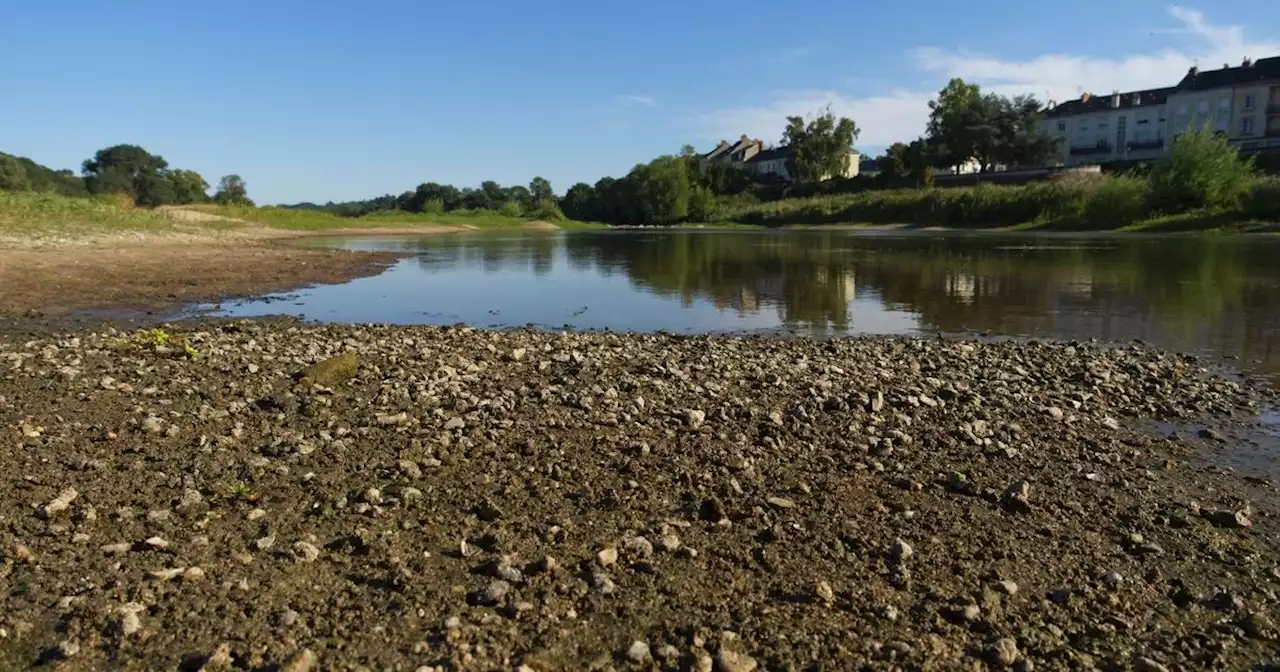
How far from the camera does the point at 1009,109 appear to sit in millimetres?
116188

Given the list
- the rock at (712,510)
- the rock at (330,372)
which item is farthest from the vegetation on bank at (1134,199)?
the rock at (712,510)

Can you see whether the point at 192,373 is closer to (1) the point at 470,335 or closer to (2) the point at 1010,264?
(1) the point at 470,335

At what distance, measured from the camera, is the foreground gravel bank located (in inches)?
168

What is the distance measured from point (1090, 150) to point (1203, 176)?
2494 inches

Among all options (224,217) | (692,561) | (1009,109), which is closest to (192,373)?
(692,561)

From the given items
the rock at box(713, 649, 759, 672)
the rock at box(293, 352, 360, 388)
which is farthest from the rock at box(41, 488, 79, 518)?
the rock at box(713, 649, 759, 672)

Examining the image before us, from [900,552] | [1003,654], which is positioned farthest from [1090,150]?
[1003,654]

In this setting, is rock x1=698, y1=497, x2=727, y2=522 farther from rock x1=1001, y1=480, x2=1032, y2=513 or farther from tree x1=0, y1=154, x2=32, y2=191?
tree x1=0, y1=154, x2=32, y2=191

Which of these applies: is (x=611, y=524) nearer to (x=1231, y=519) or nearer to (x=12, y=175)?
(x=1231, y=519)

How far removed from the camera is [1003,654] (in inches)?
166

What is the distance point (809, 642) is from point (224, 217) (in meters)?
90.5

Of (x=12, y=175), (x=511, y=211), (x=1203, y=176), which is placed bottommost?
(x=511, y=211)

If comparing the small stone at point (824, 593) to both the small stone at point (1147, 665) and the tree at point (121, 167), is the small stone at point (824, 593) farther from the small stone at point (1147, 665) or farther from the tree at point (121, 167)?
the tree at point (121, 167)

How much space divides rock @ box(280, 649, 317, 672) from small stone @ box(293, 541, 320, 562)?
3.86 feet
